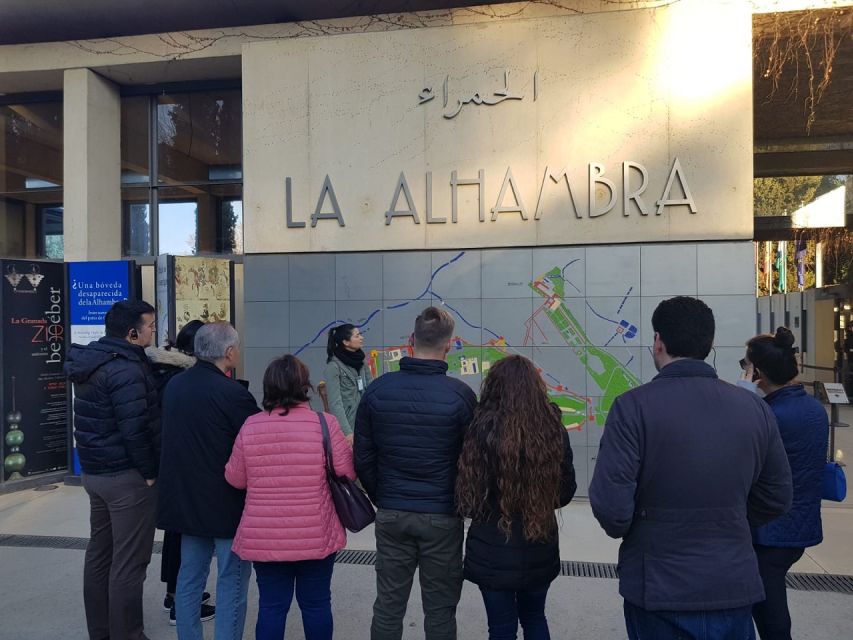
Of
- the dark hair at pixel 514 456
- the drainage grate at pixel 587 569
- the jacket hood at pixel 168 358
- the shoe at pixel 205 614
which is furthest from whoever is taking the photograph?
the drainage grate at pixel 587 569

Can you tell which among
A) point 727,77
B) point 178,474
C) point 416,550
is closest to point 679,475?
point 416,550

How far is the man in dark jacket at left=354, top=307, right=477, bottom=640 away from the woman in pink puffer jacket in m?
0.23

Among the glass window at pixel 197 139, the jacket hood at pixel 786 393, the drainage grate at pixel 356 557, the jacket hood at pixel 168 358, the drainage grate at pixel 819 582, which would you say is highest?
the glass window at pixel 197 139

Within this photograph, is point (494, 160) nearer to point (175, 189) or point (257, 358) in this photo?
point (257, 358)

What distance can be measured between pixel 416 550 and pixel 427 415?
0.65 m

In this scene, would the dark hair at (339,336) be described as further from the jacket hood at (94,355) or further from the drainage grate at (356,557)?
the jacket hood at (94,355)

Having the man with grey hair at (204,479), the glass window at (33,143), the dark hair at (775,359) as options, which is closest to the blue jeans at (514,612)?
the man with grey hair at (204,479)

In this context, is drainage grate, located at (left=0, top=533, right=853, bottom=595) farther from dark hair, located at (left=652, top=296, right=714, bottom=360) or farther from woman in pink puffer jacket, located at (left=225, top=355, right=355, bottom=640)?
dark hair, located at (left=652, top=296, right=714, bottom=360)

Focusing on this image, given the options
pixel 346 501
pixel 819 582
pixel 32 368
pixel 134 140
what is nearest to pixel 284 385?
pixel 346 501

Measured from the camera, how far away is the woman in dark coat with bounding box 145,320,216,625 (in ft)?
12.3

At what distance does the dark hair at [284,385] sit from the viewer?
2.89 meters

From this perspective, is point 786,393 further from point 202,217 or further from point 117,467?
point 202,217

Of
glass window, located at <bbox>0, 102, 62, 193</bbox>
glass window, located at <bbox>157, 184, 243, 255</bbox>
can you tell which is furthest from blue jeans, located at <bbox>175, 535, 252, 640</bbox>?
glass window, located at <bbox>0, 102, 62, 193</bbox>

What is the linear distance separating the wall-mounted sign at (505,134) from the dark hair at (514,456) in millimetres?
3945
